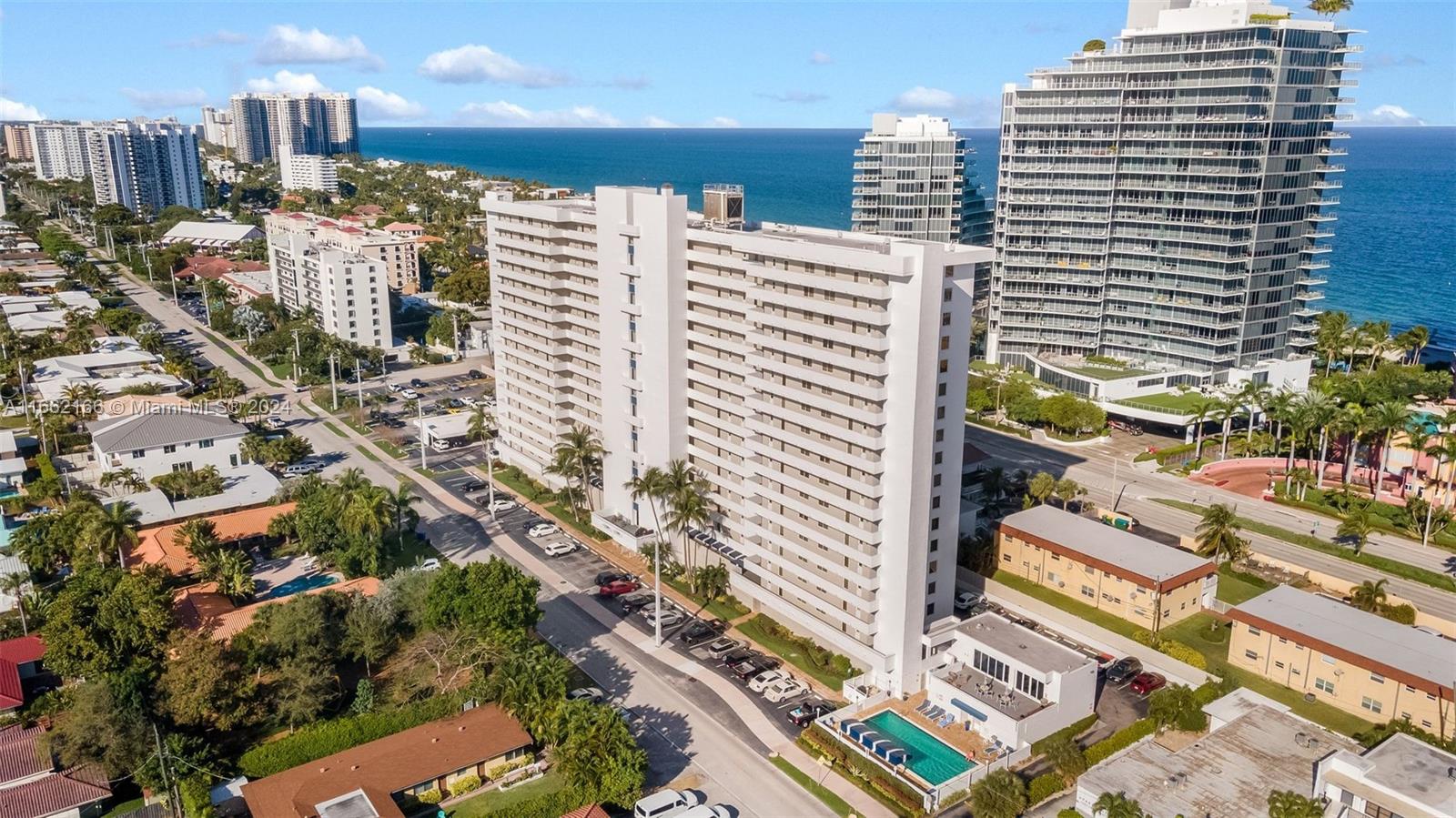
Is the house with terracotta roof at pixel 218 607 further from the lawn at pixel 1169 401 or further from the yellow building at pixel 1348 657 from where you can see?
the lawn at pixel 1169 401

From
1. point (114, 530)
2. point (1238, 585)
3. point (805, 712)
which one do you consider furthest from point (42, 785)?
point (1238, 585)

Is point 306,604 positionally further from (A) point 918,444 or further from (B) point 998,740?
(B) point 998,740

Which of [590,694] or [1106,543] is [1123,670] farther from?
[590,694]

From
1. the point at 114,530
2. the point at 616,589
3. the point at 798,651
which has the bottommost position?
the point at 798,651

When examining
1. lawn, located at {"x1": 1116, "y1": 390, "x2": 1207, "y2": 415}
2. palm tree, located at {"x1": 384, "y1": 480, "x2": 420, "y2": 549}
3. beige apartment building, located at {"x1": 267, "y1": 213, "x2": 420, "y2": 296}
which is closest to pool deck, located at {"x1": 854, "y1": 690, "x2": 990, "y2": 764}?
palm tree, located at {"x1": 384, "y1": 480, "x2": 420, "y2": 549}

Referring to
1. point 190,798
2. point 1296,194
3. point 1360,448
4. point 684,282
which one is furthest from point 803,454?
point 1296,194

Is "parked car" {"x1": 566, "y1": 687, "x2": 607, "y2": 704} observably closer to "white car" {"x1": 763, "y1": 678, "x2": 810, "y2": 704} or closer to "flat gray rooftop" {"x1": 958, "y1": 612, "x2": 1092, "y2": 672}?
"white car" {"x1": 763, "y1": 678, "x2": 810, "y2": 704}

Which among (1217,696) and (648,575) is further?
(648,575)
